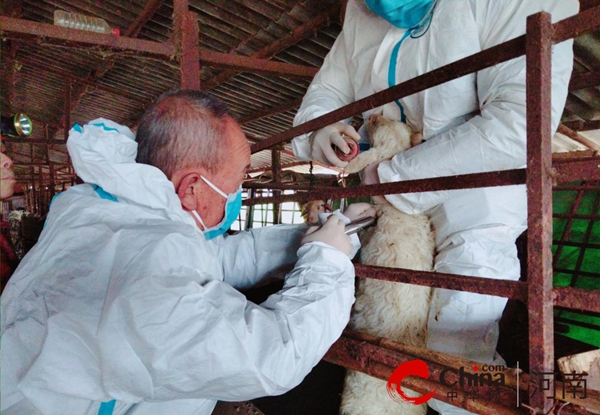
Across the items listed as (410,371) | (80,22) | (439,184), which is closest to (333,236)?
(439,184)

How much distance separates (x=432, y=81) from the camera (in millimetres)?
1269

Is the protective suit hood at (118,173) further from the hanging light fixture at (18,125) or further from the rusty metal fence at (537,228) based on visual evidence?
the hanging light fixture at (18,125)

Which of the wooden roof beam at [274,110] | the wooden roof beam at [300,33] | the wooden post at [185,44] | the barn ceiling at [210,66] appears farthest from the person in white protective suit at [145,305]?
the wooden roof beam at [274,110]

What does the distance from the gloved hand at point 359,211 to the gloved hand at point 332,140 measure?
228mm

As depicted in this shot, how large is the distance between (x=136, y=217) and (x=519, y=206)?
4.78ft

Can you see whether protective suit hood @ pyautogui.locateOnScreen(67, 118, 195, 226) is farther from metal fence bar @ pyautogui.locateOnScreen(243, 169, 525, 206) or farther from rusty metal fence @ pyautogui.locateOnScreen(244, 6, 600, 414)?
rusty metal fence @ pyautogui.locateOnScreen(244, 6, 600, 414)

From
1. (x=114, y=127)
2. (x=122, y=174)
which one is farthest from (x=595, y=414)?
(x=114, y=127)

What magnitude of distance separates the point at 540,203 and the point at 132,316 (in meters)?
1.04

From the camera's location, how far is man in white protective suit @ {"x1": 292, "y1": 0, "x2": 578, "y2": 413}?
140cm

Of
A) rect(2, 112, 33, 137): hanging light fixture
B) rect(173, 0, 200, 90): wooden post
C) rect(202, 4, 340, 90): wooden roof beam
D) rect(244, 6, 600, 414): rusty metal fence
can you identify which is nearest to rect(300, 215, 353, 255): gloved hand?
rect(244, 6, 600, 414): rusty metal fence

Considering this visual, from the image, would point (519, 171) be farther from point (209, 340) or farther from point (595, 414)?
point (209, 340)

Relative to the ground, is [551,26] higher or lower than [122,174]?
higher

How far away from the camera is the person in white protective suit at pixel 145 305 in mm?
895

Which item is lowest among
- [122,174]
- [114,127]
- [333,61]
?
[122,174]
